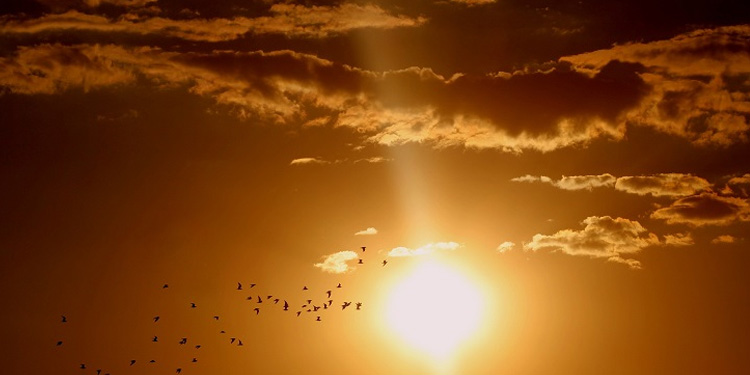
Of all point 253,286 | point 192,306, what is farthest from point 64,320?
point 253,286

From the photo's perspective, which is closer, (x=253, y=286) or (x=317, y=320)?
(x=253, y=286)

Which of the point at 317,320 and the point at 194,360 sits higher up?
the point at 317,320

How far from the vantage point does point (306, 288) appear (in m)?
124

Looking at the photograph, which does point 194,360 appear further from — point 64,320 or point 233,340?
point 64,320

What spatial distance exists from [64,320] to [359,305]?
123 ft

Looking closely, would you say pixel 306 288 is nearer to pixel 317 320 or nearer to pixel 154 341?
pixel 317 320

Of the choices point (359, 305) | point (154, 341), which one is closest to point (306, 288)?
point (359, 305)

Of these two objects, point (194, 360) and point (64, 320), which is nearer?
point (64, 320)

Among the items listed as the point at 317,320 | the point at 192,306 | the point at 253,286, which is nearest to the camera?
the point at 253,286

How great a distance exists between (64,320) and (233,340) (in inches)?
900

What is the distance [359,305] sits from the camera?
124500mm

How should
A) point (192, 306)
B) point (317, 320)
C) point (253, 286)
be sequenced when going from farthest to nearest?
point (317, 320)
point (192, 306)
point (253, 286)

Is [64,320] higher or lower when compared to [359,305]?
lower

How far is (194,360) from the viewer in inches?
5027
